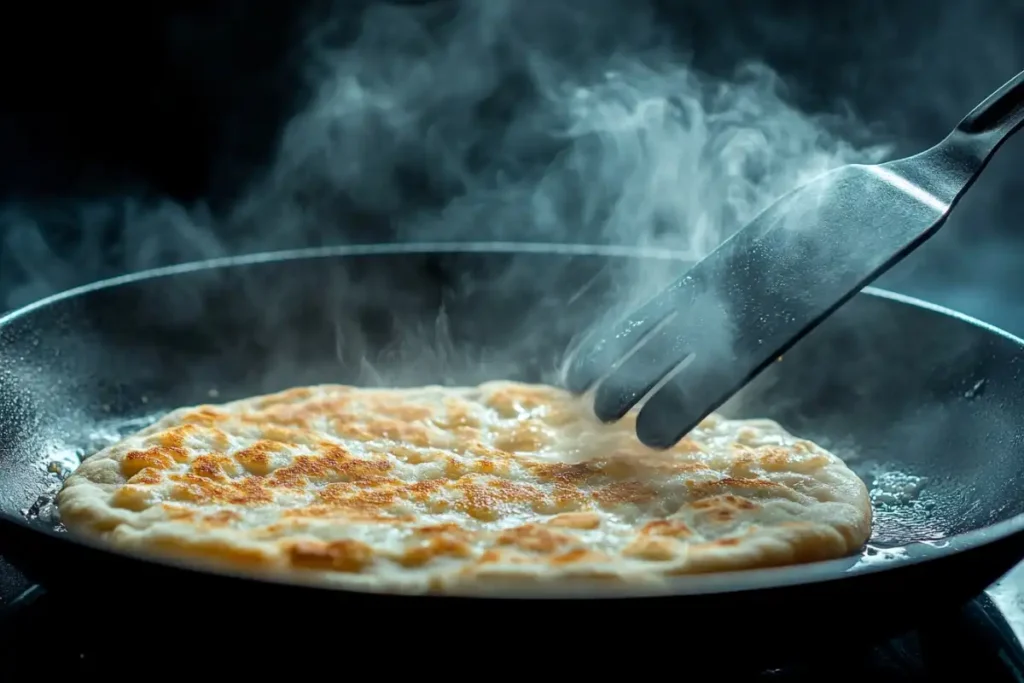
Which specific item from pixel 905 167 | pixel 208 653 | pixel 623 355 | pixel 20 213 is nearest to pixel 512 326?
pixel 623 355

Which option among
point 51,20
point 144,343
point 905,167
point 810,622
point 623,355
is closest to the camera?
point 810,622

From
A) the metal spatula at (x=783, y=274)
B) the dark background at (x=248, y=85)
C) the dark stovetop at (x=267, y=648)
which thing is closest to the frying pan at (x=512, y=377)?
the dark stovetop at (x=267, y=648)

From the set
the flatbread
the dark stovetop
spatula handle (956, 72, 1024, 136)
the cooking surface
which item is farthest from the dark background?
the dark stovetop

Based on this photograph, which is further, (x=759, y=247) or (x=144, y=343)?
(x=144, y=343)

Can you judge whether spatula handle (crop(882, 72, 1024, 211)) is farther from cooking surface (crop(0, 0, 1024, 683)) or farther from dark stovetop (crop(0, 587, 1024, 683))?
cooking surface (crop(0, 0, 1024, 683))

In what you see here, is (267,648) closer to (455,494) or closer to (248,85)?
(455,494)

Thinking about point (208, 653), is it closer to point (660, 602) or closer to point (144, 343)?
point (660, 602)

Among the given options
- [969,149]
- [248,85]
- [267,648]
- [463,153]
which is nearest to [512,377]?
[969,149]

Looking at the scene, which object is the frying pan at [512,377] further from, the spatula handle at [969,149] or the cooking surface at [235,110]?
the cooking surface at [235,110]
